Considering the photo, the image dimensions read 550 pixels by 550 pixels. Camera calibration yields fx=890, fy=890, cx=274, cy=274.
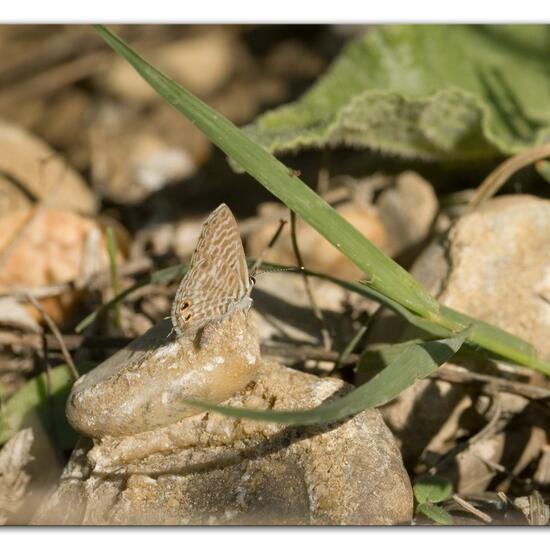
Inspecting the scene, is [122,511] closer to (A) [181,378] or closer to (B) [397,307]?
(A) [181,378]

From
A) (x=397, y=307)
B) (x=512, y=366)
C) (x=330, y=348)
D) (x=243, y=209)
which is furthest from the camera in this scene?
(x=243, y=209)

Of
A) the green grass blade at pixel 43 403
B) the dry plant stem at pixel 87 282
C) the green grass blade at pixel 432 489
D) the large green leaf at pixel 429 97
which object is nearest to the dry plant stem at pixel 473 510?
the green grass blade at pixel 432 489

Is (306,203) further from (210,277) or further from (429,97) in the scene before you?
(429,97)

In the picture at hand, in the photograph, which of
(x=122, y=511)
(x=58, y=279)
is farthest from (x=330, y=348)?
(x=58, y=279)

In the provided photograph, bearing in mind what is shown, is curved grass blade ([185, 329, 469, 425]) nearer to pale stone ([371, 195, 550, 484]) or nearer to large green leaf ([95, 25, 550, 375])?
large green leaf ([95, 25, 550, 375])

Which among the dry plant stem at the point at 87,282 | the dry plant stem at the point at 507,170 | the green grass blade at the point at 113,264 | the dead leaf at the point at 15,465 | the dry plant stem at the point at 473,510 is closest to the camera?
the dry plant stem at the point at 473,510

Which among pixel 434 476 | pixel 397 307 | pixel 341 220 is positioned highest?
pixel 341 220

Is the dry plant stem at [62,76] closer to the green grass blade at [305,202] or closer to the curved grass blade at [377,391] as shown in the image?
the green grass blade at [305,202]
